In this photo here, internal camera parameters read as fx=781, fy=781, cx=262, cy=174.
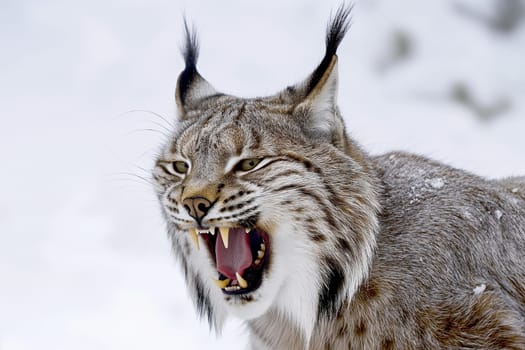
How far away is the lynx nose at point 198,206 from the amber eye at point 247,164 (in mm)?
290

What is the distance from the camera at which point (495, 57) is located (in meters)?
10.6

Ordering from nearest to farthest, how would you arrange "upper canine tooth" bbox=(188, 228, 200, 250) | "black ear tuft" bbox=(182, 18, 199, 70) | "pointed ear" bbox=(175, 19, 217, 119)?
"upper canine tooth" bbox=(188, 228, 200, 250), "pointed ear" bbox=(175, 19, 217, 119), "black ear tuft" bbox=(182, 18, 199, 70)

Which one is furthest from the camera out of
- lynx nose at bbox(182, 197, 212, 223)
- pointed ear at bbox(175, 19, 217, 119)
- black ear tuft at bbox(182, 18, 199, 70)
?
black ear tuft at bbox(182, 18, 199, 70)

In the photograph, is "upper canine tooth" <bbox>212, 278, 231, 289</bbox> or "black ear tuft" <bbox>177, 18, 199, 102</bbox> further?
"black ear tuft" <bbox>177, 18, 199, 102</bbox>

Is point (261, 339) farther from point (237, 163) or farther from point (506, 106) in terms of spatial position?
point (506, 106)

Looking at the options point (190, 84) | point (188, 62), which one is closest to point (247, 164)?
point (190, 84)

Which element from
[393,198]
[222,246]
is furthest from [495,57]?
[222,246]

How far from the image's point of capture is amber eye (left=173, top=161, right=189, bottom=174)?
3.77m

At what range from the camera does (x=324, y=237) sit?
11.8 ft

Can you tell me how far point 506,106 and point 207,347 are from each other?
5832mm

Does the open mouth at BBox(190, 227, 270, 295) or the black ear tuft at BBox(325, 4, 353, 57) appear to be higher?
the black ear tuft at BBox(325, 4, 353, 57)

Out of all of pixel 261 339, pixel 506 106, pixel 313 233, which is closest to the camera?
pixel 313 233

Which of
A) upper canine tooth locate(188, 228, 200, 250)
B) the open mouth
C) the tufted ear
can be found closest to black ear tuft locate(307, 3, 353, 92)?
the tufted ear

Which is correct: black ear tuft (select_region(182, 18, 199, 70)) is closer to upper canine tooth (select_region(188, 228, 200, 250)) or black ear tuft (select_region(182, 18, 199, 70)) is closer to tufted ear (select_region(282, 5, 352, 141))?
tufted ear (select_region(282, 5, 352, 141))
